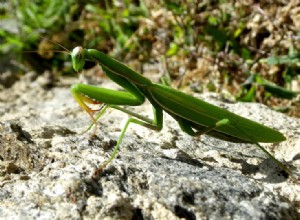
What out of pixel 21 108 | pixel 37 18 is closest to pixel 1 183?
A: pixel 21 108

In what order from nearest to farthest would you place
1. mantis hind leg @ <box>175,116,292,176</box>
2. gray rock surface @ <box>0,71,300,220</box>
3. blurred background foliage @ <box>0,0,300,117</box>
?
gray rock surface @ <box>0,71,300,220</box> → mantis hind leg @ <box>175,116,292,176</box> → blurred background foliage @ <box>0,0,300,117</box>

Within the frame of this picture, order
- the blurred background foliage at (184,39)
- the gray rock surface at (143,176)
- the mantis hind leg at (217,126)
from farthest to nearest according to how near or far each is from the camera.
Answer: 1. the blurred background foliage at (184,39)
2. the mantis hind leg at (217,126)
3. the gray rock surface at (143,176)

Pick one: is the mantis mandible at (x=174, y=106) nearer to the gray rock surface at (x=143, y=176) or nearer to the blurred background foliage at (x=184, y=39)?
the gray rock surface at (x=143, y=176)

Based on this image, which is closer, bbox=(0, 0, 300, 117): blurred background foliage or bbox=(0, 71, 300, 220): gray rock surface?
bbox=(0, 71, 300, 220): gray rock surface

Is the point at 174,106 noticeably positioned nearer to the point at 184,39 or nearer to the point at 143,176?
the point at 143,176

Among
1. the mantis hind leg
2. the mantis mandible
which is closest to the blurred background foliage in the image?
the mantis mandible

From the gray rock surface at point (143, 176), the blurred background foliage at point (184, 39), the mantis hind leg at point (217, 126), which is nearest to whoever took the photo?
the gray rock surface at point (143, 176)

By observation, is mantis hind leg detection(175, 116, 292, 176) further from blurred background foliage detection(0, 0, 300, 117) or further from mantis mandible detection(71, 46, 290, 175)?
blurred background foliage detection(0, 0, 300, 117)

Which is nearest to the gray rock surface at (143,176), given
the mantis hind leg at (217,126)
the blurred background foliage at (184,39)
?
the mantis hind leg at (217,126)
